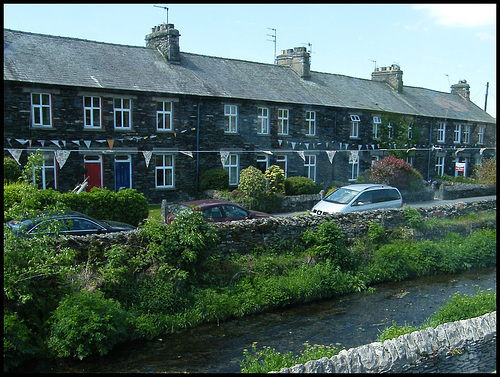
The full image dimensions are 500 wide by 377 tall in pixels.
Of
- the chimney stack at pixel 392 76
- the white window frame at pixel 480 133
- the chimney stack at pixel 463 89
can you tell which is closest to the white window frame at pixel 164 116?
the chimney stack at pixel 392 76

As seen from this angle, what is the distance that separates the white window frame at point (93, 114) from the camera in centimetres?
2177

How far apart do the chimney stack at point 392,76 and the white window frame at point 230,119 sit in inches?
754

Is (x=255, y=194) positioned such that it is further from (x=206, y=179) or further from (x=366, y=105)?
(x=366, y=105)

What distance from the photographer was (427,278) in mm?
15344

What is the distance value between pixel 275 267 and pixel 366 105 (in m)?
22.9

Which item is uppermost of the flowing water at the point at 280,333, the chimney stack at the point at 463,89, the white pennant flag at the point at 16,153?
the chimney stack at the point at 463,89

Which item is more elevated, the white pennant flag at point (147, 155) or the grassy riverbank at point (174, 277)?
the white pennant flag at point (147, 155)

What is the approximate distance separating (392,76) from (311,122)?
553 inches

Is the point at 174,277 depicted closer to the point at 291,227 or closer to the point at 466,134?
the point at 291,227

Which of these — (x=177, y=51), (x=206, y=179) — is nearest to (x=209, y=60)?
(x=177, y=51)

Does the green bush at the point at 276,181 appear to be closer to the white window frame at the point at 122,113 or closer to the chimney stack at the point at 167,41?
the white window frame at the point at 122,113

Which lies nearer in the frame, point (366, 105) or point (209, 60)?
point (209, 60)

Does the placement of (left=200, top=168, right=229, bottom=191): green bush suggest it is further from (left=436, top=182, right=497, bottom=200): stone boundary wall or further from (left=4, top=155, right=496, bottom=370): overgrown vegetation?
(left=436, top=182, right=497, bottom=200): stone boundary wall

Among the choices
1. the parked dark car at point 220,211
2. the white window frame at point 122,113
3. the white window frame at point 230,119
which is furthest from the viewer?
the white window frame at point 230,119
